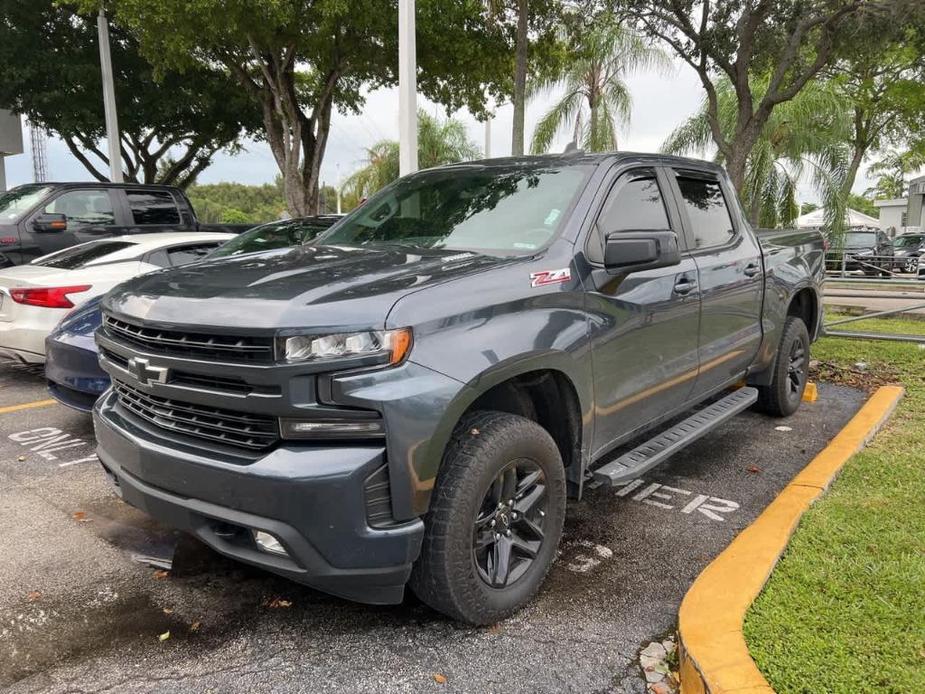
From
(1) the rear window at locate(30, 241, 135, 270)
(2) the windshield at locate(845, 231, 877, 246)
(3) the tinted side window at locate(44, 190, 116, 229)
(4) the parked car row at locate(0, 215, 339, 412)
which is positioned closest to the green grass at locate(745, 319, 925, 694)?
(4) the parked car row at locate(0, 215, 339, 412)

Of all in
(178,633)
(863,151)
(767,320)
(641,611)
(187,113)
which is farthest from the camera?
(863,151)

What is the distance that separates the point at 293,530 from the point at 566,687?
3.60 feet

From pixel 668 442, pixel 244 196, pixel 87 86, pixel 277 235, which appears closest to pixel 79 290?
pixel 277 235

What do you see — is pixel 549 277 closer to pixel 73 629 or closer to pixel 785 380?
pixel 73 629

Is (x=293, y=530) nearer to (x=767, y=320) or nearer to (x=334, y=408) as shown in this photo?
(x=334, y=408)

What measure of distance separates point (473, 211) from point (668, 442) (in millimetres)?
1608

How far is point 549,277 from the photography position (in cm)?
297

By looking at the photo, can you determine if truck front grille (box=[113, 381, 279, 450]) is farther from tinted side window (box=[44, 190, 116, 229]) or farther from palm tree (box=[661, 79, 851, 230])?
palm tree (box=[661, 79, 851, 230])

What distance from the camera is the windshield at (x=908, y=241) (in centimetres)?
2834

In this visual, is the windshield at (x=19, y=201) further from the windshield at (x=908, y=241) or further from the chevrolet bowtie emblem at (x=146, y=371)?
the windshield at (x=908, y=241)

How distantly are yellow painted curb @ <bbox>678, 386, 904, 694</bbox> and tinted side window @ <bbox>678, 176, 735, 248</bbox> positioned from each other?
58.3 inches

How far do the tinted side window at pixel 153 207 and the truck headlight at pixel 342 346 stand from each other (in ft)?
29.0

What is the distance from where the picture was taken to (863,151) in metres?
24.6

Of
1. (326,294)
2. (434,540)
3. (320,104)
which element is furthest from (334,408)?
(320,104)
